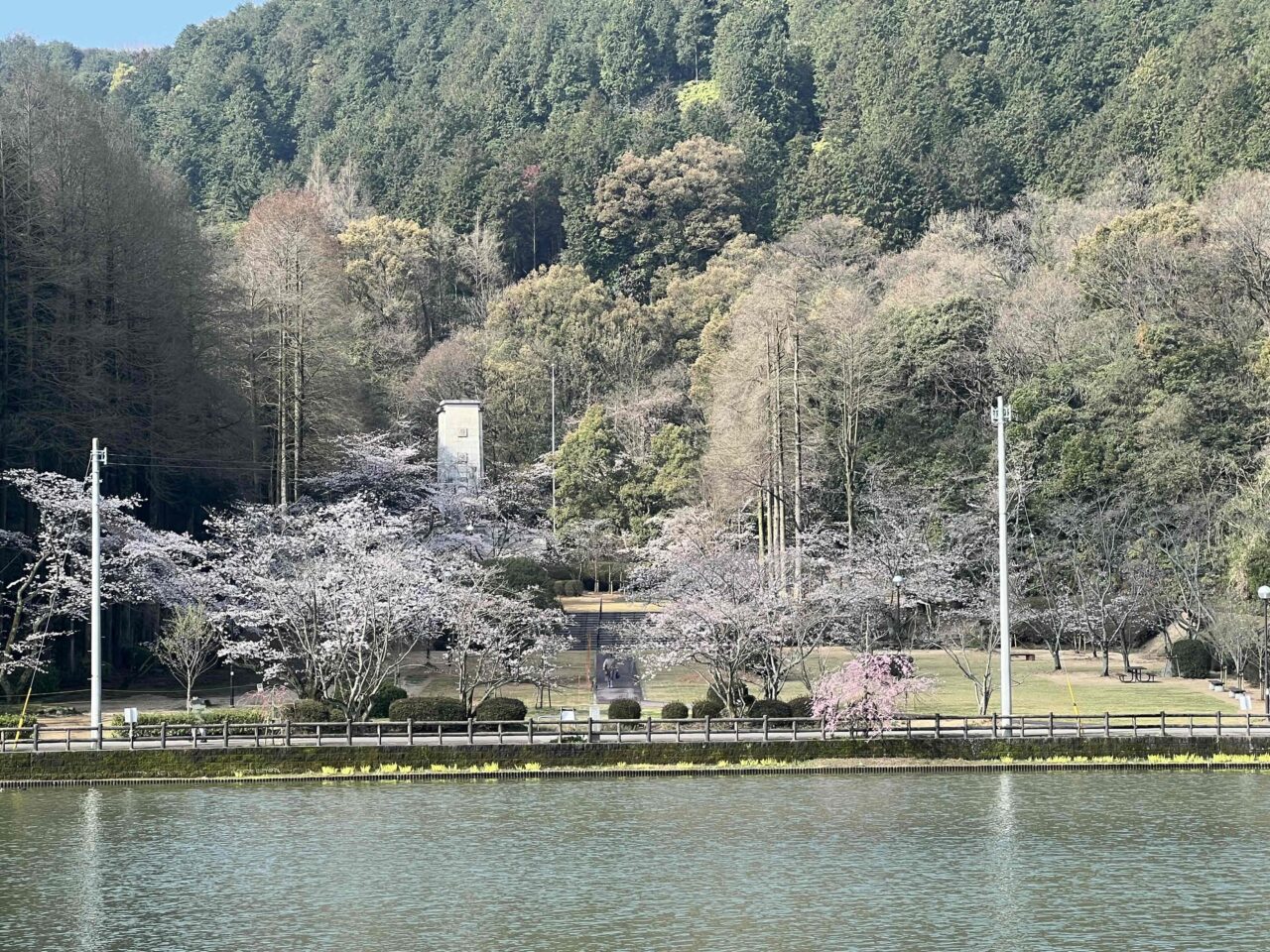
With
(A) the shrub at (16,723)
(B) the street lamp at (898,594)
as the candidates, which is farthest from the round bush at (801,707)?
(A) the shrub at (16,723)

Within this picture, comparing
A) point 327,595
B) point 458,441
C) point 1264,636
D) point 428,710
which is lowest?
point 428,710

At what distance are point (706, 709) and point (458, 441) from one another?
5043cm

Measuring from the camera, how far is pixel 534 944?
93.6 feet

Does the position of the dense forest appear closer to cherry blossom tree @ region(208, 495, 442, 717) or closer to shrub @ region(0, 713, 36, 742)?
cherry blossom tree @ region(208, 495, 442, 717)

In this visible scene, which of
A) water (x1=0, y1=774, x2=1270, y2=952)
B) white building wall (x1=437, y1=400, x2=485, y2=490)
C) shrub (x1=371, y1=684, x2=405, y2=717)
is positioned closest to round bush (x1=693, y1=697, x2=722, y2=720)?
water (x1=0, y1=774, x2=1270, y2=952)

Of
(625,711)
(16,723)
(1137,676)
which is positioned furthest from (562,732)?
(1137,676)

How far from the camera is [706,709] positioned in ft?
170

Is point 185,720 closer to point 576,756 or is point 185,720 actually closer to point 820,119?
point 576,756

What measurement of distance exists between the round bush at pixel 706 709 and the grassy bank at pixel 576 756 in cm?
Answer: 520

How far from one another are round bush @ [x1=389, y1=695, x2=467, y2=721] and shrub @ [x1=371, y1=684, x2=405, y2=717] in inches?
118

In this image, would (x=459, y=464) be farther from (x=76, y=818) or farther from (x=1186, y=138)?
(x=76, y=818)

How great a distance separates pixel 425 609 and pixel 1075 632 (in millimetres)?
29887

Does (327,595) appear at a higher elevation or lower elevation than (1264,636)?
higher

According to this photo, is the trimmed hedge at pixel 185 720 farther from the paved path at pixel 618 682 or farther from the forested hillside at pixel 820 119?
the forested hillside at pixel 820 119
